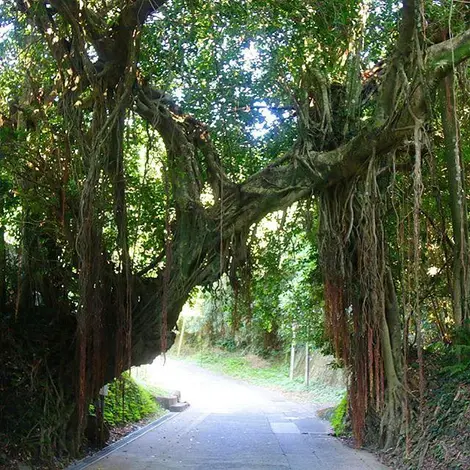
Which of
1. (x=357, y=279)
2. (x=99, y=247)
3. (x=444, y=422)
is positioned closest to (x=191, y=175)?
(x=99, y=247)

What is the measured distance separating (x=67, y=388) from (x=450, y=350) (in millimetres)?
5132

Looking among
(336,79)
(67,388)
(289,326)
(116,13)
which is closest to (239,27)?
(116,13)

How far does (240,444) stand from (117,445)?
193cm

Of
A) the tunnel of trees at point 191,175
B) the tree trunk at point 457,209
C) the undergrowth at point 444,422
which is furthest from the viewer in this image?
the tree trunk at point 457,209

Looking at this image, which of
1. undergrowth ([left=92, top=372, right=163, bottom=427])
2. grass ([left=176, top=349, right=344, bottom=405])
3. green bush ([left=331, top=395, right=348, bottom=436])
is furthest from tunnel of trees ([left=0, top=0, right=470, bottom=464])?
grass ([left=176, top=349, right=344, bottom=405])

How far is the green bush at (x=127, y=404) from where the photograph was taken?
1117 cm

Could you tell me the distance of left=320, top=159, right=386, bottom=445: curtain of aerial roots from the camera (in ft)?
24.2

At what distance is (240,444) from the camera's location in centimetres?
961

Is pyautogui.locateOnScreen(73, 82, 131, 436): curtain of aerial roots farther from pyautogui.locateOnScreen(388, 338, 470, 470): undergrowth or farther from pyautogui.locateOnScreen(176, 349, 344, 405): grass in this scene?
pyautogui.locateOnScreen(176, 349, 344, 405): grass

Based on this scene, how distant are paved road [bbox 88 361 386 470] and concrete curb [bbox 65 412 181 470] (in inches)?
4.6

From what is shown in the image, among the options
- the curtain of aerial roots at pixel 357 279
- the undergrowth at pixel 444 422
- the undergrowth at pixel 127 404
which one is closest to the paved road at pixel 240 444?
the undergrowth at pixel 444 422

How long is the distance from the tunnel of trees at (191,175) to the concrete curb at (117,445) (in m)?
0.37

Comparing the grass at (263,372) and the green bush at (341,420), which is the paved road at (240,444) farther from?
the grass at (263,372)

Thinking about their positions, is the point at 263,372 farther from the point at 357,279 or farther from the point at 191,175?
the point at 191,175
